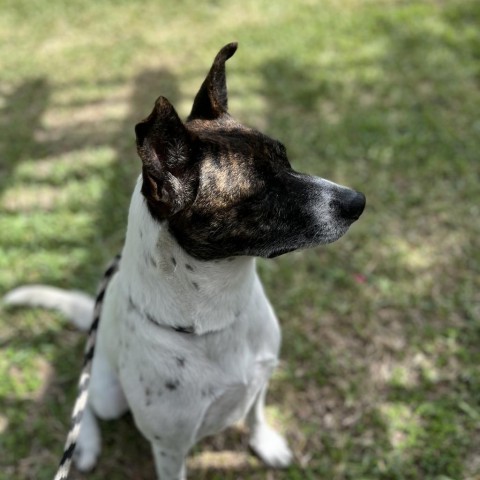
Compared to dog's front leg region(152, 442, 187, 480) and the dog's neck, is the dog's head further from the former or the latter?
dog's front leg region(152, 442, 187, 480)

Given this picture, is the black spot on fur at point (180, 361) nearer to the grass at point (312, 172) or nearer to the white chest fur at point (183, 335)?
the white chest fur at point (183, 335)

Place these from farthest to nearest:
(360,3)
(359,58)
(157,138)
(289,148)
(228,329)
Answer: (360,3) < (359,58) < (289,148) < (228,329) < (157,138)

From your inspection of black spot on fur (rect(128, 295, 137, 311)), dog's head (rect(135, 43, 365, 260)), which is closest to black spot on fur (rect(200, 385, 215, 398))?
black spot on fur (rect(128, 295, 137, 311))

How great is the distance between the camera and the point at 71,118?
498 cm

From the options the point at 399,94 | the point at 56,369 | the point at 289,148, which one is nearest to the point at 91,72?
the point at 289,148

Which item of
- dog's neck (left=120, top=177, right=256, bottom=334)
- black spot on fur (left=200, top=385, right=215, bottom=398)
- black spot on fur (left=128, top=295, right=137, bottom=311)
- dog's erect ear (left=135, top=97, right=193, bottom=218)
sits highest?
dog's erect ear (left=135, top=97, right=193, bottom=218)

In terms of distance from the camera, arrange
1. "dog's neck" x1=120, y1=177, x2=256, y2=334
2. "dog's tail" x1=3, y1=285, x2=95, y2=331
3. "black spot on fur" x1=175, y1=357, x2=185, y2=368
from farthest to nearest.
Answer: "dog's tail" x1=3, y1=285, x2=95, y2=331, "black spot on fur" x1=175, y1=357, x2=185, y2=368, "dog's neck" x1=120, y1=177, x2=256, y2=334

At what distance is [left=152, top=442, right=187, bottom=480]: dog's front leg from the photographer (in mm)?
2334

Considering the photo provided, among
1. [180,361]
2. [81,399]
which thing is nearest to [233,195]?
[180,361]

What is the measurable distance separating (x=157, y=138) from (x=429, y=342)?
2.26 m

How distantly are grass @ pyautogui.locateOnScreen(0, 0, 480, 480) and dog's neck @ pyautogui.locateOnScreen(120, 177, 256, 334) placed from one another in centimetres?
119

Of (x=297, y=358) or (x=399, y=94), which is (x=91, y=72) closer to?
(x=399, y=94)

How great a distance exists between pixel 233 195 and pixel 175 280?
37cm

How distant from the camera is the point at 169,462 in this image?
2.39 meters
